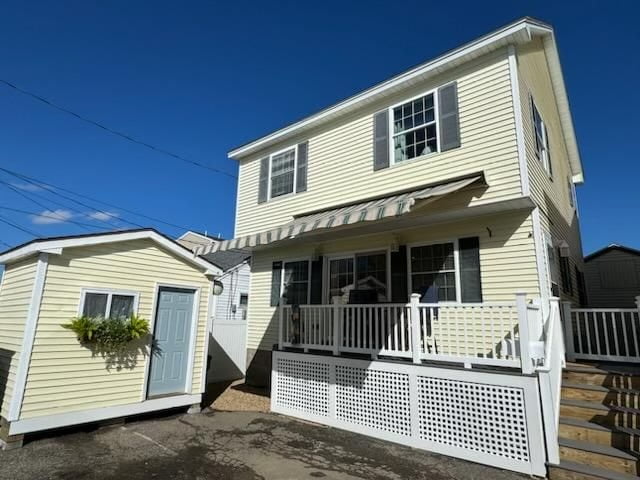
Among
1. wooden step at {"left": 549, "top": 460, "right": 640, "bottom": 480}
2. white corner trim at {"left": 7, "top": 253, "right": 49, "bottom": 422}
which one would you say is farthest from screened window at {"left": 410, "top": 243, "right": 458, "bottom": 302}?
white corner trim at {"left": 7, "top": 253, "right": 49, "bottom": 422}

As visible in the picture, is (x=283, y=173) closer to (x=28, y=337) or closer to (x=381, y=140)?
(x=381, y=140)

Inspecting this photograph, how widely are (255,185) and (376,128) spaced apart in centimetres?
472

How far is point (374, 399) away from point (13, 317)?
6755 mm

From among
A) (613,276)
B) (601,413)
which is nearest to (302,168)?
(601,413)

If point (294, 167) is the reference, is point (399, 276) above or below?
below

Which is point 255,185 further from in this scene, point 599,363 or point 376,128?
point 599,363

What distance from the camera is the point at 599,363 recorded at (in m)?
6.38

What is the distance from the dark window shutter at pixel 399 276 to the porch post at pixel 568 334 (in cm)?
324

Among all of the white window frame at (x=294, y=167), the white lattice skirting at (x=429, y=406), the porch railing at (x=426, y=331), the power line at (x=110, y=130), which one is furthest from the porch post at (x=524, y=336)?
the power line at (x=110, y=130)

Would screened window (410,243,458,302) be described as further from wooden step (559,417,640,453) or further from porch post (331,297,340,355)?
wooden step (559,417,640,453)

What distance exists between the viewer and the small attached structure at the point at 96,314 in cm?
572

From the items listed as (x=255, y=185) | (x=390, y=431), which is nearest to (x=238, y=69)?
(x=255, y=185)

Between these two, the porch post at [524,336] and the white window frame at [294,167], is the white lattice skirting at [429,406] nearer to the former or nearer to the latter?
the porch post at [524,336]

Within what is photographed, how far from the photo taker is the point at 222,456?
513 centimetres
